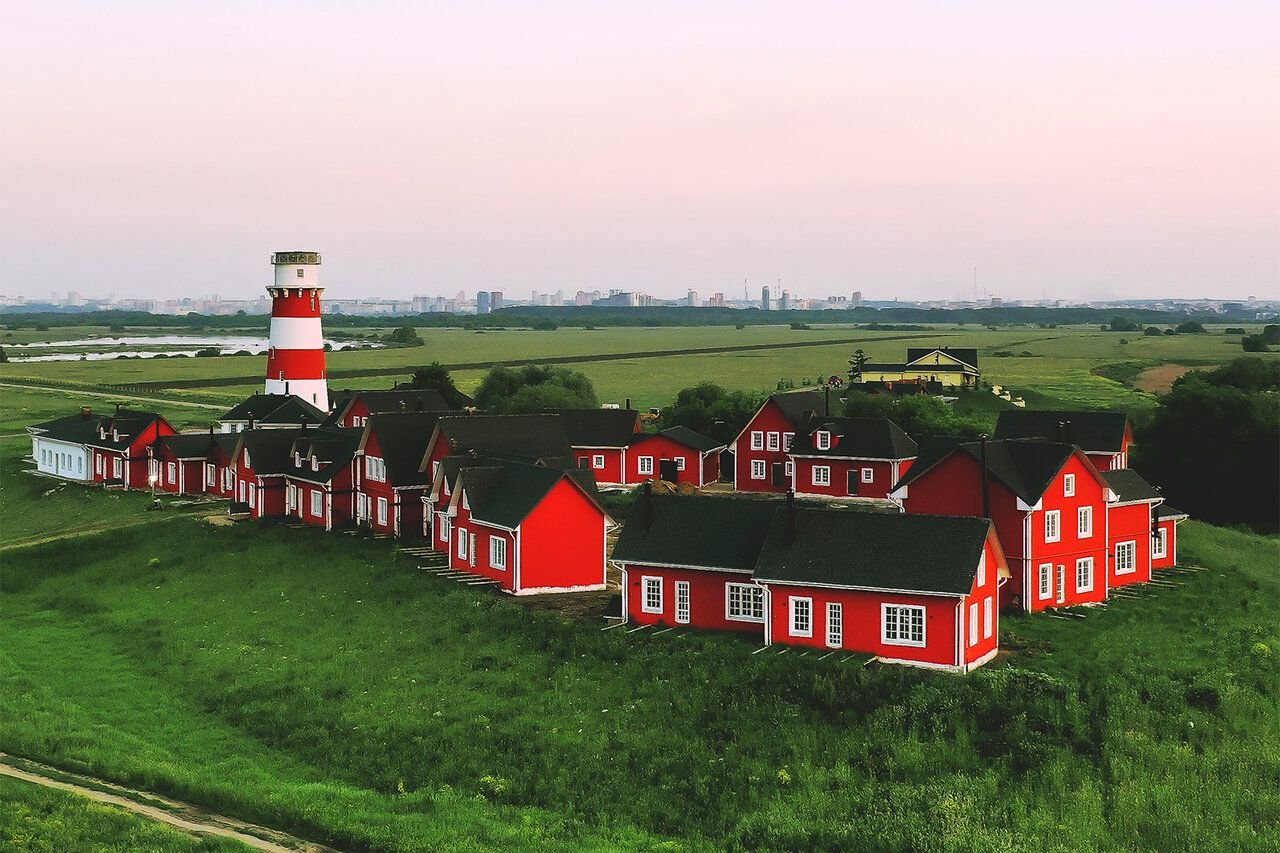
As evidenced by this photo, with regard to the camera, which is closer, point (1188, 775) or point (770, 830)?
point (770, 830)

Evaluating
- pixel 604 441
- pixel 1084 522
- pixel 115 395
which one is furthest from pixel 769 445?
pixel 115 395

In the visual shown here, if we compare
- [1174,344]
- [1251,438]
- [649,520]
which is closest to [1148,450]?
[1251,438]

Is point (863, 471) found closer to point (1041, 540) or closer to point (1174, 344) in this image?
point (1041, 540)

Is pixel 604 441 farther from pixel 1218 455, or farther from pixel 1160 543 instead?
pixel 1218 455

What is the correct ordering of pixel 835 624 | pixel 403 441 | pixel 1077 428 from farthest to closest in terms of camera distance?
pixel 1077 428
pixel 403 441
pixel 835 624

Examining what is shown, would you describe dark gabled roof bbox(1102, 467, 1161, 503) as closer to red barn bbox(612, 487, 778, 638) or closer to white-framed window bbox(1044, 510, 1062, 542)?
white-framed window bbox(1044, 510, 1062, 542)

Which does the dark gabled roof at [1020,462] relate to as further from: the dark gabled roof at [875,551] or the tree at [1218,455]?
the tree at [1218,455]
